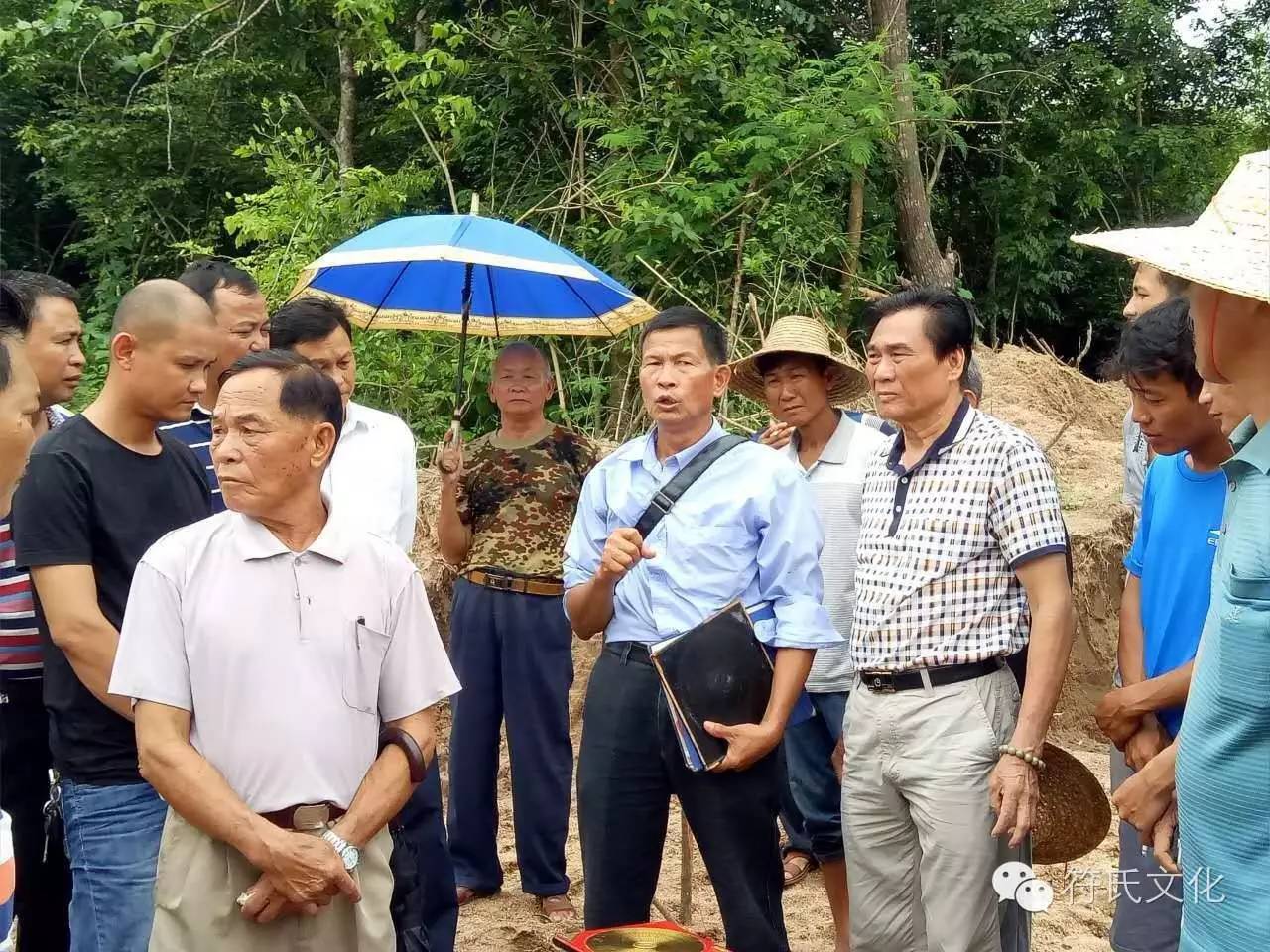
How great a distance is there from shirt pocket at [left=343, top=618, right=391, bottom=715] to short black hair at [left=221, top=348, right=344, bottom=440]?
0.45 metres

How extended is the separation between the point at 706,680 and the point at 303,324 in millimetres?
1752

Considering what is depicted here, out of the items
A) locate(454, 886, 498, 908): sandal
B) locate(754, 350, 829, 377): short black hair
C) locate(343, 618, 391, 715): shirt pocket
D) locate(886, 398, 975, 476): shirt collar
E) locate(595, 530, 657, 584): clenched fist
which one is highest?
locate(754, 350, 829, 377): short black hair

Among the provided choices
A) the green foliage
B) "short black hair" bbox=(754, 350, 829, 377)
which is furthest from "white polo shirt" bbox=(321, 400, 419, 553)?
the green foliage

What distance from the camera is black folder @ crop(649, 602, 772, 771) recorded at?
3158mm

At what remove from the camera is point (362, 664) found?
253 cm

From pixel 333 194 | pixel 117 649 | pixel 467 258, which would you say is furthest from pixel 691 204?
pixel 117 649

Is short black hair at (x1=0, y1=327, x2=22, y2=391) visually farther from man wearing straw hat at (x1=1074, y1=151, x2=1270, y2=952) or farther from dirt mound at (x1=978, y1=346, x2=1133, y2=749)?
dirt mound at (x1=978, y1=346, x2=1133, y2=749)

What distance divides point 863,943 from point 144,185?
1141 cm

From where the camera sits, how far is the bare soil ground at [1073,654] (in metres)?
4.59

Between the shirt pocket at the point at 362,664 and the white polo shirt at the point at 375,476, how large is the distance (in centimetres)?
109

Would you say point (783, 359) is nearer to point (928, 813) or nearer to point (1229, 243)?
point (928, 813)

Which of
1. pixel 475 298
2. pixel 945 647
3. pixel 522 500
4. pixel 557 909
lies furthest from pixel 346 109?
pixel 945 647

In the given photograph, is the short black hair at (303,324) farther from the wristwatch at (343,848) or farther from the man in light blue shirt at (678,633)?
the wristwatch at (343,848)

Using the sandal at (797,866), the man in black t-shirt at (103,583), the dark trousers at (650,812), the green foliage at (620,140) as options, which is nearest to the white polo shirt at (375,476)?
the man in black t-shirt at (103,583)
